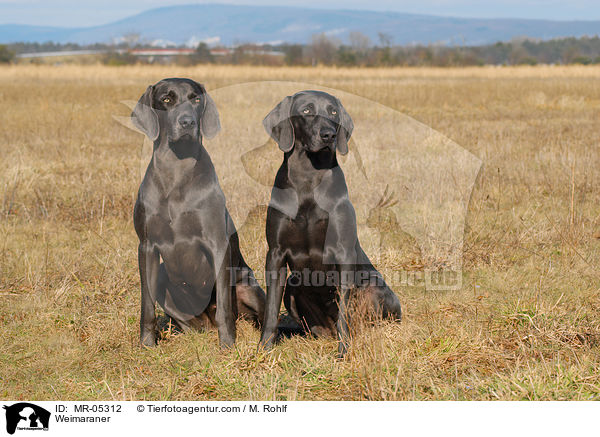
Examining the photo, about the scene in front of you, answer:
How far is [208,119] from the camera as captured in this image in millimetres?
3496

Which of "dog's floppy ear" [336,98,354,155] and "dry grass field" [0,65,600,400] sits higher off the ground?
"dog's floppy ear" [336,98,354,155]

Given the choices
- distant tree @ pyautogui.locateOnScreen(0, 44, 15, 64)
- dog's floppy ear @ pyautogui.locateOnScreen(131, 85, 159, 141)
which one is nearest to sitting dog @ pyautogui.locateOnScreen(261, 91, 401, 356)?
dog's floppy ear @ pyautogui.locateOnScreen(131, 85, 159, 141)

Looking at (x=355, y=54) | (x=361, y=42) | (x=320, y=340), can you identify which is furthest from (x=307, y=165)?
(x=361, y=42)

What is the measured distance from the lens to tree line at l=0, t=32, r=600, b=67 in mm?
41091

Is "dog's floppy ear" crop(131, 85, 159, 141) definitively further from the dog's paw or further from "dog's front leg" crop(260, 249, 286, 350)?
the dog's paw

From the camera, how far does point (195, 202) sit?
11.1ft

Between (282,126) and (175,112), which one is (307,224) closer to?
(282,126)

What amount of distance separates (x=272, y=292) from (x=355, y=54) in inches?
1861

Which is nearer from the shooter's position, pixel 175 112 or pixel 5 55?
pixel 175 112

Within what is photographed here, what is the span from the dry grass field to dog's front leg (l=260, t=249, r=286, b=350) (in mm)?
121

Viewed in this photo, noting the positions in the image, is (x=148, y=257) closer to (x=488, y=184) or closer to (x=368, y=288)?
(x=368, y=288)

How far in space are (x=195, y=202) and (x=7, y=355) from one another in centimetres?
145
